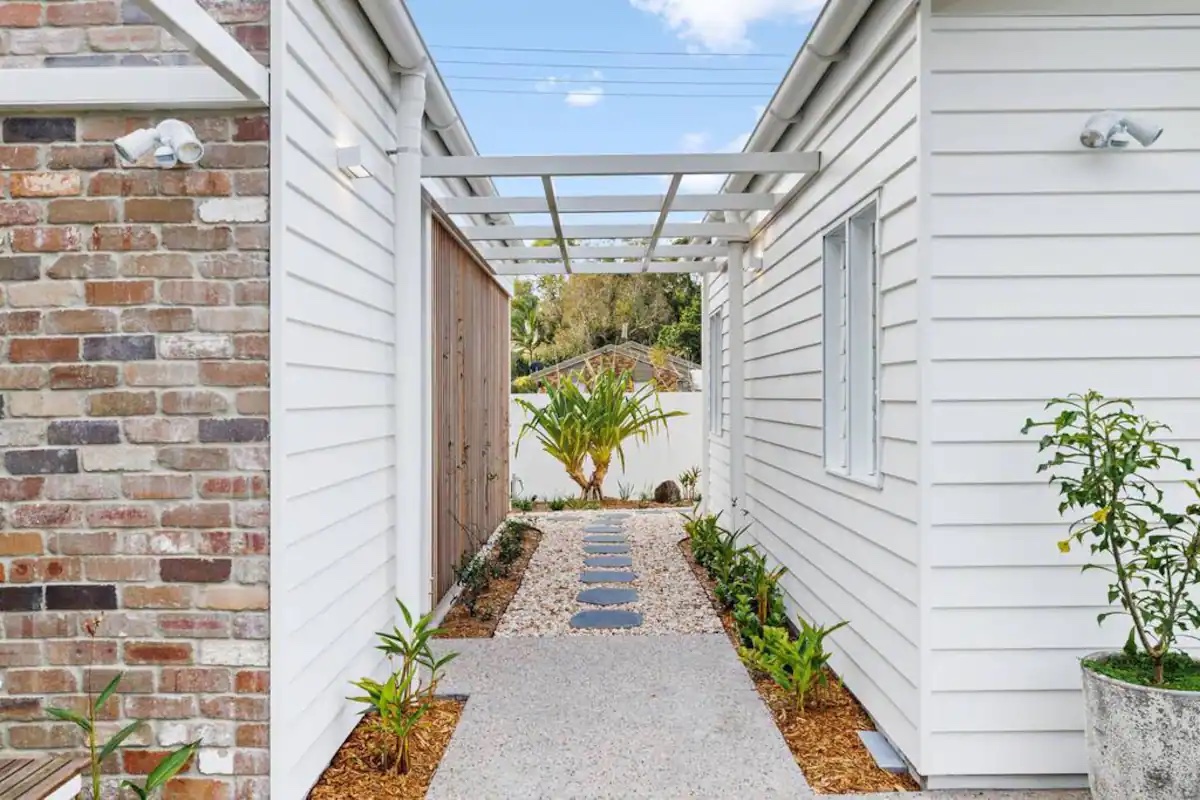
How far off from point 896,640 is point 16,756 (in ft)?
10.0

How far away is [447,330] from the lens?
571 cm

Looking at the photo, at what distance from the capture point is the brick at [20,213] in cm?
263

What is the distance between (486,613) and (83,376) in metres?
3.21

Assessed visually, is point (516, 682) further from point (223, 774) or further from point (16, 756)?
point (16, 756)

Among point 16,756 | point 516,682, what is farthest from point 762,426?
point 16,756

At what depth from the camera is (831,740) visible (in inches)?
135

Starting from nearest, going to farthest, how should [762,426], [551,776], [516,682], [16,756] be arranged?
[16,756] → [551,776] → [516,682] → [762,426]

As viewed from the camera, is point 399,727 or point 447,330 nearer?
point 399,727

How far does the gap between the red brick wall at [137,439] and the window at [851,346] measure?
99.7 inches

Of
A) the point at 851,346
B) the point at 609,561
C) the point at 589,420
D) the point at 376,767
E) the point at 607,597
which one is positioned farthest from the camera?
the point at 589,420

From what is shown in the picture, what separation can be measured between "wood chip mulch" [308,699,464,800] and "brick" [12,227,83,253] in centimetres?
201

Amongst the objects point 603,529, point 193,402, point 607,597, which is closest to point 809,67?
point 193,402

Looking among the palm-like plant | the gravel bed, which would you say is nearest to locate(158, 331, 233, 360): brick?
the gravel bed

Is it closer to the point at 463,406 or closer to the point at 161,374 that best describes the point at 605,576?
the point at 463,406
